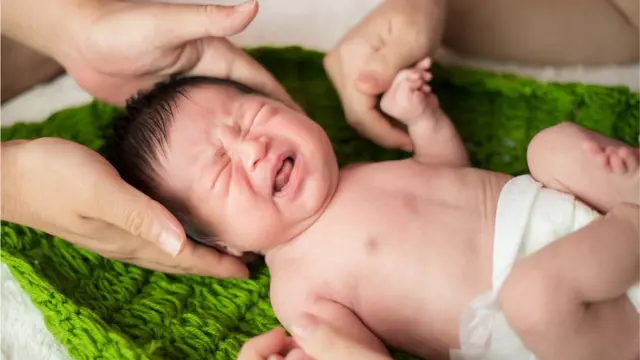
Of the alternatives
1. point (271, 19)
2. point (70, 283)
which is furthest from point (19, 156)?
point (271, 19)

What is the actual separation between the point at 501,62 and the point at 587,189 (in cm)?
57

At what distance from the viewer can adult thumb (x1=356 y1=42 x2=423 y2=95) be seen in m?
1.10

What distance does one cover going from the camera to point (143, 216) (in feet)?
3.05

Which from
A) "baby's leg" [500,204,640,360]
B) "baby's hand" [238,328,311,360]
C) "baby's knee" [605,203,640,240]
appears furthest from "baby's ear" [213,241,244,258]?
"baby's knee" [605,203,640,240]

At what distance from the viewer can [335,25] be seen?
1596 mm

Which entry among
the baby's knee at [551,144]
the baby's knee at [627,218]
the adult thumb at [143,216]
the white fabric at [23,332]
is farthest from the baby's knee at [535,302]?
the white fabric at [23,332]

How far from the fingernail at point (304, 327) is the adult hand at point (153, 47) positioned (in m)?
0.41

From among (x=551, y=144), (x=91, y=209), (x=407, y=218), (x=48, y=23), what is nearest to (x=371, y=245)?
(x=407, y=218)

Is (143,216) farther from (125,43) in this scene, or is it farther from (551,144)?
(551,144)

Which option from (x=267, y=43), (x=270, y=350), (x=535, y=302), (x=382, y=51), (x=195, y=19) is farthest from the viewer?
(x=267, y=43)

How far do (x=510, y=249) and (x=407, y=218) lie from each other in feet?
0.49

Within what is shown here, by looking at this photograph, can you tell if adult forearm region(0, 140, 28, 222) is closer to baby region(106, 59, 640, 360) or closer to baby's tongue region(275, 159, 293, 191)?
baby region(106, 59, 640, 360)

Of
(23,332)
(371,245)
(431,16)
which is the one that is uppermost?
(431,16)

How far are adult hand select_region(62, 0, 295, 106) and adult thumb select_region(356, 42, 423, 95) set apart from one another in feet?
0.48
